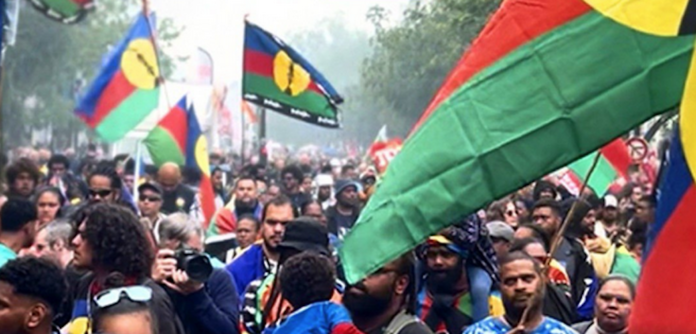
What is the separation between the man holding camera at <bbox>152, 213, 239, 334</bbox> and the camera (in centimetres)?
617

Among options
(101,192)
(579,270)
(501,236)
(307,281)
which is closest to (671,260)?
(307,281)

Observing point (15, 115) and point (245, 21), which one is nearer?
point (245, 21)

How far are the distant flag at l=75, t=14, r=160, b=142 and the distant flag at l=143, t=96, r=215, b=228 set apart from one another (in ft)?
2.72

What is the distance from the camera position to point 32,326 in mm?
4988

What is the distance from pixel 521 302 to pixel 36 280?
6.75ft

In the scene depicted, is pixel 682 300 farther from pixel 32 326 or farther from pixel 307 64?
pixel 307 64

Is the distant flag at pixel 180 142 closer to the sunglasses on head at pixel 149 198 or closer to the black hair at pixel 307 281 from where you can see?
the sunglasses on head at pixel 149 198

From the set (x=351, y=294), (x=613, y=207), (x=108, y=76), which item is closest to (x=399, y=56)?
(x=108, y=76)

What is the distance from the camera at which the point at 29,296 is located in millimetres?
5039

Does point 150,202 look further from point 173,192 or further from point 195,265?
point 195,265

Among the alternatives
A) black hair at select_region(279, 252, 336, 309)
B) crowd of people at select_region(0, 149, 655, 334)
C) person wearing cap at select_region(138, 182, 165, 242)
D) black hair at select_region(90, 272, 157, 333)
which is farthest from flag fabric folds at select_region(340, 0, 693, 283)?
person wearing cap at select_region(138, 182, 165, 242)

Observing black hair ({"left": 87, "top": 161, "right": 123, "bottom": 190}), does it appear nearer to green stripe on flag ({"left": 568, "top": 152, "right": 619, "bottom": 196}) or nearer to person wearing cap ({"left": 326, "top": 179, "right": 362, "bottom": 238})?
person wearing cap ({"left": 326, "top": 179, "right": 362, "bottom": 238})

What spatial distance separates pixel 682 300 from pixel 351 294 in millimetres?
1587

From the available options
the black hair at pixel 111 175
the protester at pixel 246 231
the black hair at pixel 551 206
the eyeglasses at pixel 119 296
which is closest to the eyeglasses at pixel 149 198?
the black hair at pixel 111 175
